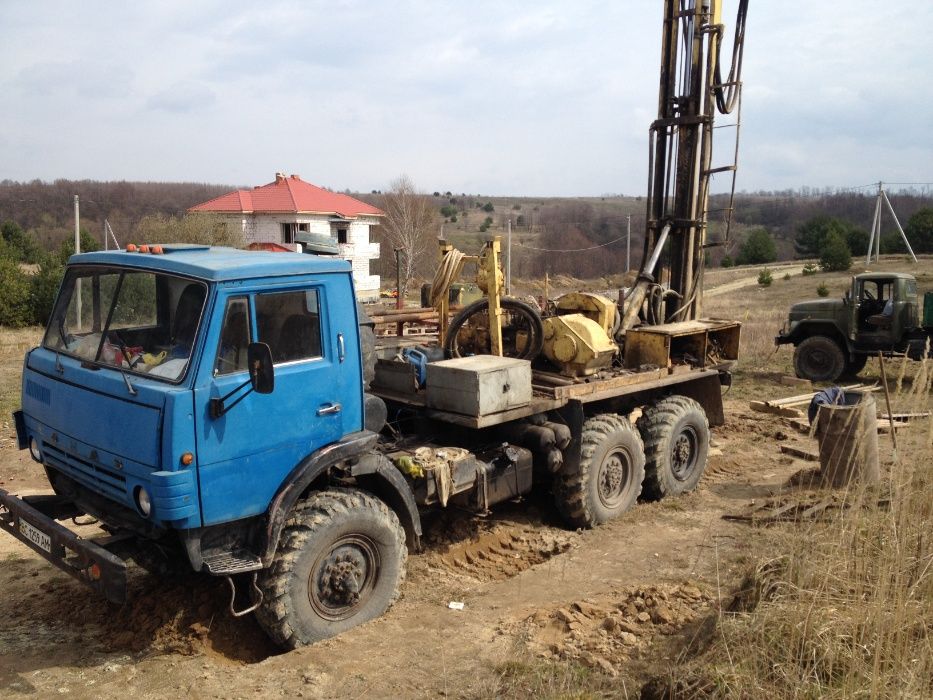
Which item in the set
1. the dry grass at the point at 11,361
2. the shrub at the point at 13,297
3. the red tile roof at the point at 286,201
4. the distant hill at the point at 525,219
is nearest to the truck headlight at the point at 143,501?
the dry grass at the point at 11,361

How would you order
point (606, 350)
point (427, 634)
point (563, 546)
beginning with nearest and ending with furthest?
point (427, 634)
point (563, 546)
point (606, 350)

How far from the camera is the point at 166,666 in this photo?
459 centimetres

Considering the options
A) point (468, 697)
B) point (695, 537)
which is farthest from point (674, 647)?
point (695, 537)

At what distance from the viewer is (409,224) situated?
49594 millimetres

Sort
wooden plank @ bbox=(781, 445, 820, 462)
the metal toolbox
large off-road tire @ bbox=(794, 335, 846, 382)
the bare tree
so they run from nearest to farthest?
the metal toolbox < wooden plank @ bbox=(781, 445, 820, 462) < large off-road tire @ bbox=(794, 335, 846, 382) < the bare tree

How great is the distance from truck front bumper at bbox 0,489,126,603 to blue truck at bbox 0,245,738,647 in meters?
0.01

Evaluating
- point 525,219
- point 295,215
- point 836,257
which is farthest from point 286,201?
point 525,219

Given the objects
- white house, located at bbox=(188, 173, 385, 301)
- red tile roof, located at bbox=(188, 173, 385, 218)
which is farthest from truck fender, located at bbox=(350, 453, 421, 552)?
red tile roof, located at bbox=(188, 173, 385, 218)

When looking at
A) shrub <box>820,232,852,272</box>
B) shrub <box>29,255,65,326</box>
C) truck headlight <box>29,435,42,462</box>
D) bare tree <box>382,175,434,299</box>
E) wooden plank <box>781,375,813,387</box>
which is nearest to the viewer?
truck headlight <box>29,435,42,462</box>

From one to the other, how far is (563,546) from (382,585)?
79.1 inches

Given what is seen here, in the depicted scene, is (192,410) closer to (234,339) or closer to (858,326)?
(234,339)

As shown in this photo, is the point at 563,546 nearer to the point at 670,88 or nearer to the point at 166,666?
the point at 166,666

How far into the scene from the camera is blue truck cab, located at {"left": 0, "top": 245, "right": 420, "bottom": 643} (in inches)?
167

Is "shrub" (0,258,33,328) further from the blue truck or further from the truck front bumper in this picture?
the truck front bumper
